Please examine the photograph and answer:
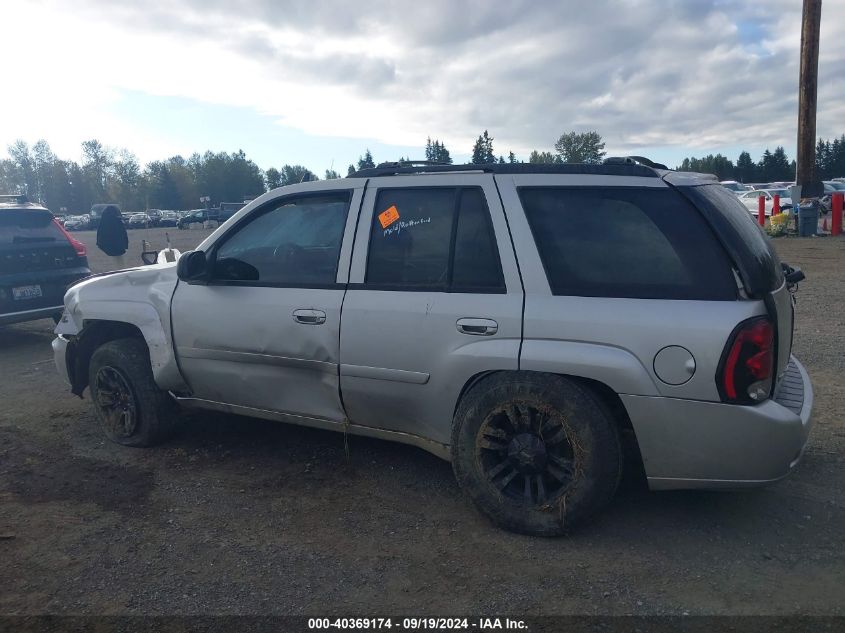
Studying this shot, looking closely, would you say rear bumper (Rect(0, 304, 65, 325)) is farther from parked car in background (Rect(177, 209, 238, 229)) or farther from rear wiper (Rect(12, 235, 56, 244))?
parked car in background (Rect(177, 209, 238, 229))

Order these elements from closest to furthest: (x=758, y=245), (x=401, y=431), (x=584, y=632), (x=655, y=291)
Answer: (x=584, y=632)
(x=655, y=291)
(x=758, y=245)
(x=401, y=431)

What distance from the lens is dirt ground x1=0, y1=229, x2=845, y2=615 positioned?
2992 millimetres

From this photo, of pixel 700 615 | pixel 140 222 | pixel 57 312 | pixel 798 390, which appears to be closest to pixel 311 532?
pixel 700 615

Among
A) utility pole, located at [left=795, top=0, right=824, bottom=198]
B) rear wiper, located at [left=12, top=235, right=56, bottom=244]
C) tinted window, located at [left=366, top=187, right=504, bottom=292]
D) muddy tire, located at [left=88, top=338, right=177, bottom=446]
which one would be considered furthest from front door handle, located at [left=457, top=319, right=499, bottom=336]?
utility pole, located at [left=795, top=0, right=824, bottom=198]

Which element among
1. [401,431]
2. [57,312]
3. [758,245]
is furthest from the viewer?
[57,312]

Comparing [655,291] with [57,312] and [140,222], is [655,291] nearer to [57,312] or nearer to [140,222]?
[57,312]

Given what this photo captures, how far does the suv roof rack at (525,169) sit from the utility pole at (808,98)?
19336mm

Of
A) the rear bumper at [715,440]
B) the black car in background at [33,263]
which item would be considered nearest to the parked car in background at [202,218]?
the black car in background at [33,263]

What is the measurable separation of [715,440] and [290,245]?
8.77ft

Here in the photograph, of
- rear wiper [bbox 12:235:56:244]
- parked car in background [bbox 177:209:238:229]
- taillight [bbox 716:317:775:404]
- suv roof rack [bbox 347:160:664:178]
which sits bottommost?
taillight [bbox 716:317:775:404]

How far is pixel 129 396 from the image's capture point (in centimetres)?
489

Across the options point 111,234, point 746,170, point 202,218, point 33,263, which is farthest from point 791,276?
point 746,170

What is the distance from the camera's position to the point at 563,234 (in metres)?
3.54

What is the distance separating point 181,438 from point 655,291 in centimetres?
358
